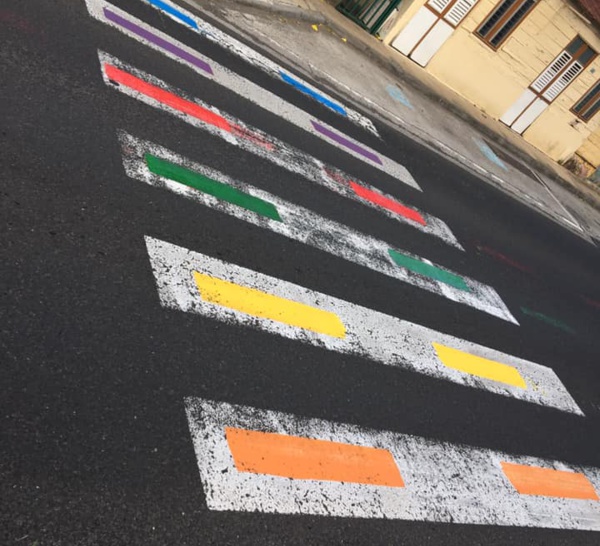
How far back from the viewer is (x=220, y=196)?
5.25m

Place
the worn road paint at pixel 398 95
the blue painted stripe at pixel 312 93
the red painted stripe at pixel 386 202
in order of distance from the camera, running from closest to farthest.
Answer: the red painted stripe at pixel 386 202, the blue painted stripe at pixel 312 93, the worn road paint at pixel 398 95

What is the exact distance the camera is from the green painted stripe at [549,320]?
25.3 ft

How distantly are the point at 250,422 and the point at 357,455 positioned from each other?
2.66 ft

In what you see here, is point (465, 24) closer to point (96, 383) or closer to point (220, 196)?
point (220, 196)

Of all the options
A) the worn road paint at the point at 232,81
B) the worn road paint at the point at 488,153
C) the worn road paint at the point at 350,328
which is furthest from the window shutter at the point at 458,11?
the worn road paint at the point at 350,328

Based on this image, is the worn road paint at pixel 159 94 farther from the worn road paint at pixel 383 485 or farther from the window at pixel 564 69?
the window at pixel 564 69

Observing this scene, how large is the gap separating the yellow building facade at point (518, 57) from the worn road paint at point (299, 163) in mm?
8662

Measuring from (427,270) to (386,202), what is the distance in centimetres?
118

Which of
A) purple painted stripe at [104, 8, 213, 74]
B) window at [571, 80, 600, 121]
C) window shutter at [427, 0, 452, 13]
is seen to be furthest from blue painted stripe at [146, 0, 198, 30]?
window at [571, 80, 600, 121]

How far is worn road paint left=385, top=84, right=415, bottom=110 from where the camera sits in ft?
38.6

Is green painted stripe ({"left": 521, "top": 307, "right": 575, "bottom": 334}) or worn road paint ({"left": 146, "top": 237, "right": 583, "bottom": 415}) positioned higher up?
green painted stripe ({"left": 521, "top": 307, "right": 575, "bottom": 334})

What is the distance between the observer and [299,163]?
6.72m

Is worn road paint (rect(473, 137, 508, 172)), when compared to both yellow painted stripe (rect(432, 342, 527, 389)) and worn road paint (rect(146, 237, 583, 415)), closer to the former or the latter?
worn road paint (rect(146, 237, 583, 415))

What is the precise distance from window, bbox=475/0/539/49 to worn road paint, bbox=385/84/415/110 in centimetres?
458
